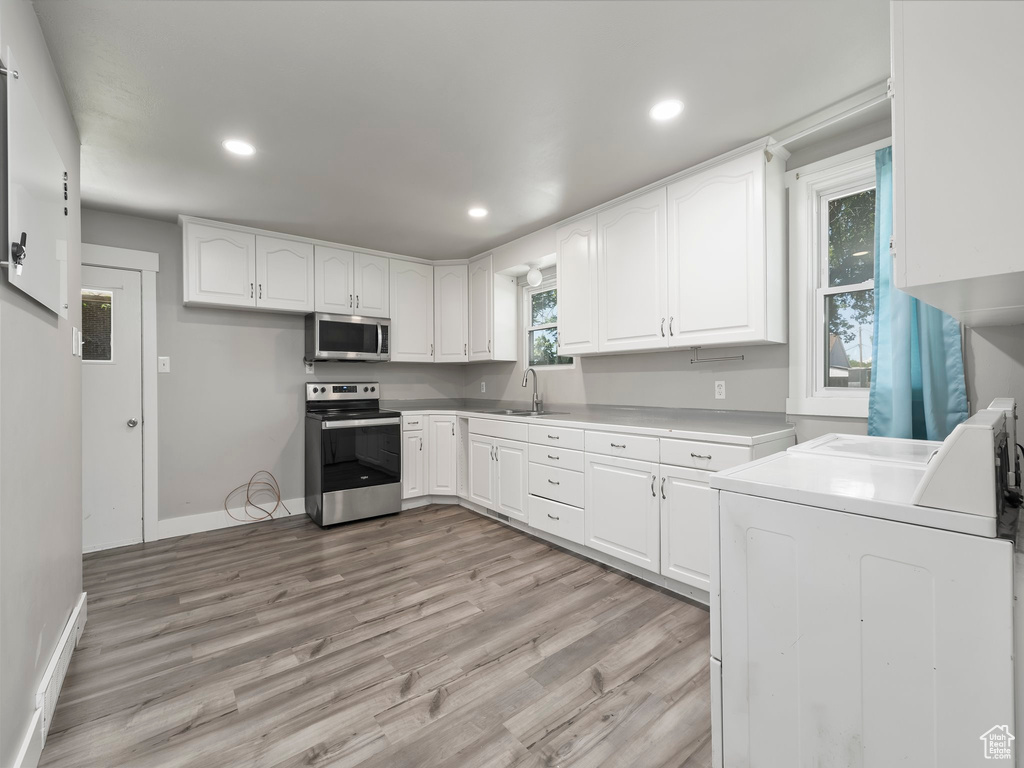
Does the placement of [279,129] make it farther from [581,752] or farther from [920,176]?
[581,752]

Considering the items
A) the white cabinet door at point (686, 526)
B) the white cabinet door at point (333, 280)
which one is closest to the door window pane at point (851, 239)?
the white cabinet door at point (686, 526)

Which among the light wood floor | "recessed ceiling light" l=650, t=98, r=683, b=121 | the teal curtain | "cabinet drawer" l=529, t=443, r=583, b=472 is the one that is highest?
"recessed ceiling light" l=650, t=98, r=683, b=121

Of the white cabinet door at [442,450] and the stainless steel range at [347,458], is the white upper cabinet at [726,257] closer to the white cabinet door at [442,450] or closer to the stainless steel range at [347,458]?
the white cabinet door at [442,450]

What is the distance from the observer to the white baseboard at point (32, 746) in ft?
4.23

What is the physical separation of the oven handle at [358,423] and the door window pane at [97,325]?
1.61 m

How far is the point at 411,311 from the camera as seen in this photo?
15.0 ft

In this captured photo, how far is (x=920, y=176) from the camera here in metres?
0.92

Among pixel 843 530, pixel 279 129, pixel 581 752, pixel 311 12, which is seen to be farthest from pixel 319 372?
pixel 843 530

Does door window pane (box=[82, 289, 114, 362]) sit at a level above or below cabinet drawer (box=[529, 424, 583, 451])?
above

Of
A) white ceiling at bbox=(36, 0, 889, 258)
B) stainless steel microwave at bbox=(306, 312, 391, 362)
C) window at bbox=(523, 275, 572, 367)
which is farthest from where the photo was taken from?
window at bbox=(523, 275, 572, 367)

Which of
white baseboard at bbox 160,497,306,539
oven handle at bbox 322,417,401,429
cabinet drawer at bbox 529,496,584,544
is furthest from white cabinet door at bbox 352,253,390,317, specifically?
cabinet drawer at bbox 529,496,584,544

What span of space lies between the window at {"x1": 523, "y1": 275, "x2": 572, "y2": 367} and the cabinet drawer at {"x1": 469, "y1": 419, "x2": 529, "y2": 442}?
0.78m

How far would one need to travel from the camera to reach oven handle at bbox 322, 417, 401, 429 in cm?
379

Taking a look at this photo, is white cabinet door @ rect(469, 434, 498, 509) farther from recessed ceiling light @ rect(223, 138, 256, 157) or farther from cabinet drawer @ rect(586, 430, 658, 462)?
recessed ceiling light @ rect(223, 138, 256, 157)
